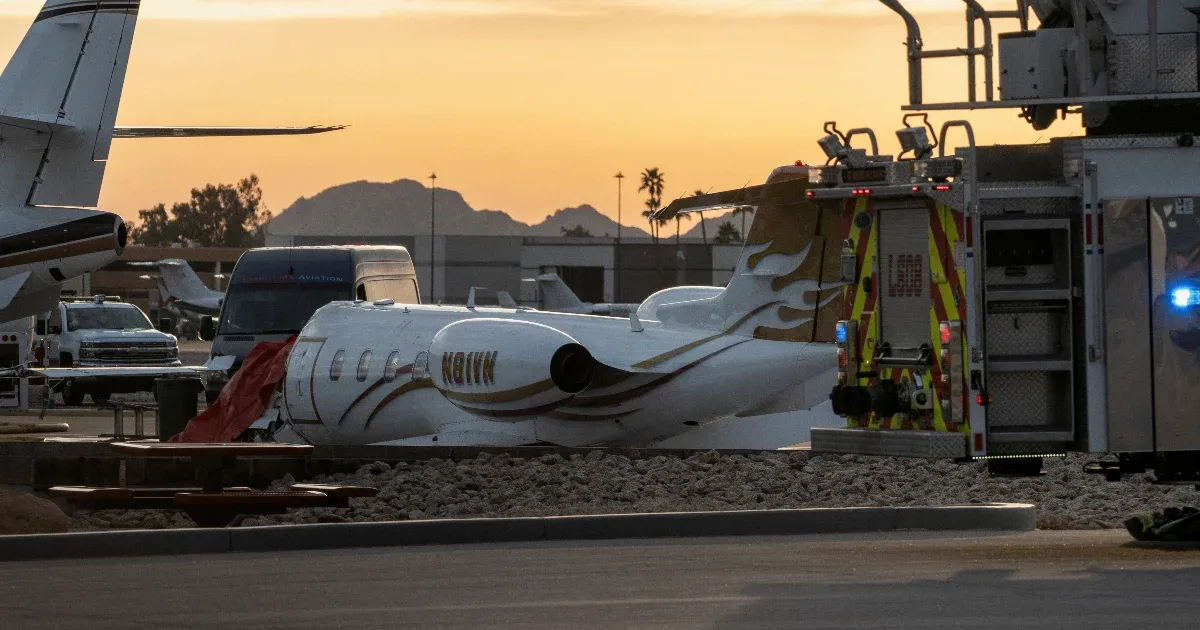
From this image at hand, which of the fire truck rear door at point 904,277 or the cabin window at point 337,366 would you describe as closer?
the fire truck rear door at point 904,277

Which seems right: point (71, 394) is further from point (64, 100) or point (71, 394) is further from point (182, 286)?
point (182, 286)

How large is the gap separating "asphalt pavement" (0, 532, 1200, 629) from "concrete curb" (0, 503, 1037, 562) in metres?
0.21

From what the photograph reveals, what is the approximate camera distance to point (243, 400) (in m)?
27.2

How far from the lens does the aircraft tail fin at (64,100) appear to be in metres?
31.8

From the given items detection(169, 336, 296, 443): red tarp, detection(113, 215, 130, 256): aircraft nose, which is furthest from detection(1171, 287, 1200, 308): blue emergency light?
detection(113, 215, 130, 256): aircraft nose

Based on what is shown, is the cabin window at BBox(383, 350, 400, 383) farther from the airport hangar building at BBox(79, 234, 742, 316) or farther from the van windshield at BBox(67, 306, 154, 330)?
the airport hangar building at BBox(79, 234, 742, 316)

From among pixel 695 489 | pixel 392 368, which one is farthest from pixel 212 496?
pixel 392 368

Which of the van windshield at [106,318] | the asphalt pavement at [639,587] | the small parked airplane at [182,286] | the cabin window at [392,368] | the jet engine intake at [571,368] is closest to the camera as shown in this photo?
the asphalt pavement at [639,587]

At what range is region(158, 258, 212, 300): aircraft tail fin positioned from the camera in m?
82.2

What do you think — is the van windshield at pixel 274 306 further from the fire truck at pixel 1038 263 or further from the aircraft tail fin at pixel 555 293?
the aircraft tail fin at pixel 555 293

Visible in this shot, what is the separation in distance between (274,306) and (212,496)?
1760cm

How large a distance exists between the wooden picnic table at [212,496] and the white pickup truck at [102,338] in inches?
1157

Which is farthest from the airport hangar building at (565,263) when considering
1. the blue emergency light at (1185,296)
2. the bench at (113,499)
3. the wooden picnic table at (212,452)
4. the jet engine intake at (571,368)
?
the blue emergency light at (1185,296)

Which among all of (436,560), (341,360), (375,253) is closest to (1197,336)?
(436,560)
